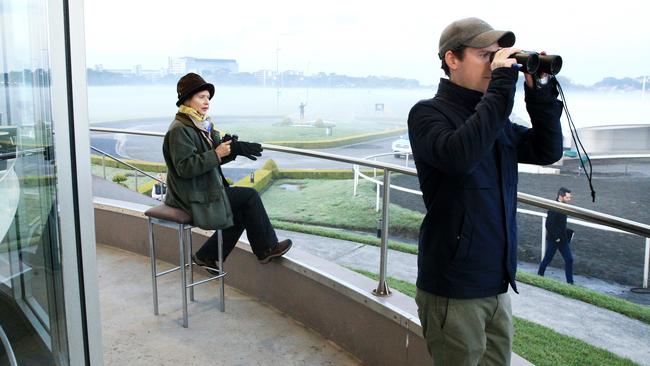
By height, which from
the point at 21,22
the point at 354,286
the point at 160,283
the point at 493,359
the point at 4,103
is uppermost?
the point at 21,22

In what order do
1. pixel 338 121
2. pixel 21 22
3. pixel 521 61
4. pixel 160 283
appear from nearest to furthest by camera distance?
pixel 21 22 < pixel 521 61 < pixel 160 283 < pixel 338 121

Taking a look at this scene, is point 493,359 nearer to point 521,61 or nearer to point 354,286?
point 521,61

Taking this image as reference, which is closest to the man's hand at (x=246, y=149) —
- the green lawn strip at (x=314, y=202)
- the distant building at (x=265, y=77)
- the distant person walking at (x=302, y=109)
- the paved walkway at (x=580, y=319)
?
the paved walkway at (x=580, y=319)

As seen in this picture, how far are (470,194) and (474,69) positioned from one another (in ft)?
0.86

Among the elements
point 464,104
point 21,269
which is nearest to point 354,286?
point 464,104

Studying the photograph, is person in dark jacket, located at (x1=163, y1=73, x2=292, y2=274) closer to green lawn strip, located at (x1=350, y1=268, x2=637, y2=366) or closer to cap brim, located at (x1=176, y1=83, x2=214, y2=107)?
cap brim, located at (x1=176, y1=83, x2=214, y2=107)

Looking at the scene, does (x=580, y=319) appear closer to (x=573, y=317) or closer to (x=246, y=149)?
(x=573, y=317)

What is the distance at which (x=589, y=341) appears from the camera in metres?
5.81

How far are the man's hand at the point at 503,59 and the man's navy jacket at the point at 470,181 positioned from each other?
14 mm

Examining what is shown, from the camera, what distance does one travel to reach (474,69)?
46.4 inches

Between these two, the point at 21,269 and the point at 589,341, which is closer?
the point at 21,269

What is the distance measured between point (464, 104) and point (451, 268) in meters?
0.34

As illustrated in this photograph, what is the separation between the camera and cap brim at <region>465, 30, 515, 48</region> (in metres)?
1.12

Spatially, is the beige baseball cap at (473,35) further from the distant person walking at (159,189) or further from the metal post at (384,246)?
the distant person walking at (159,189)
